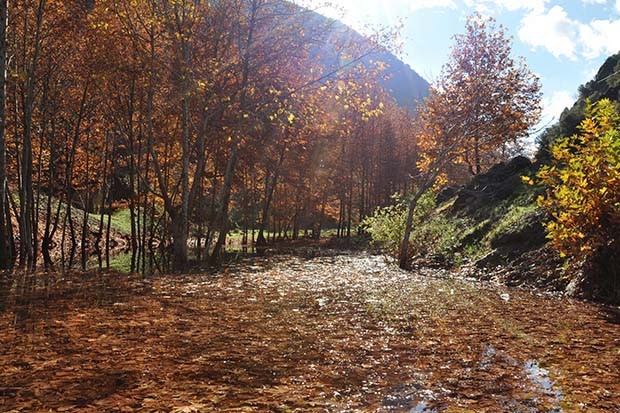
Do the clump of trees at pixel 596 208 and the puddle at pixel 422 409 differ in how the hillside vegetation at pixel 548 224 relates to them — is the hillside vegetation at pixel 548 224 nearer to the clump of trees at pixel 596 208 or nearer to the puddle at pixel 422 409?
the clump of trees at pixel 596 208

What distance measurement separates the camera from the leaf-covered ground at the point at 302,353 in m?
3.90

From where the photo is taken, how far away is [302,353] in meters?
5.35

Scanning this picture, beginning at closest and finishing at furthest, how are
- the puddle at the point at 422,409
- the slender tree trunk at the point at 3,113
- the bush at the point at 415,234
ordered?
the puddle at the point at 422,409 → the slender tree trunk at the point at 3,113 → the bush at the point at 415,234

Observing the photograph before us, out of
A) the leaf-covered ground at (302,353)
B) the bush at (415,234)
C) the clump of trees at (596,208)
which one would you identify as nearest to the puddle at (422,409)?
the leaf-covered ground at (302,353)

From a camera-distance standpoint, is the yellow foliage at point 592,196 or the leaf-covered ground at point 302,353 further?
the yellow foliage at point 592,196

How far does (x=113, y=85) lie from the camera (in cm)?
1989

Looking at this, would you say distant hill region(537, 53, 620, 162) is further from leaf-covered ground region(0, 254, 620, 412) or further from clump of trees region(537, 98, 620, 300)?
leaf-covered ground region(0, 254, 620, 412)

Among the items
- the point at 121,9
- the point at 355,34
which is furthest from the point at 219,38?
the point at 355,34

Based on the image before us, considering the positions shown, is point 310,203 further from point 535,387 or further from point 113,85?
point 535,387

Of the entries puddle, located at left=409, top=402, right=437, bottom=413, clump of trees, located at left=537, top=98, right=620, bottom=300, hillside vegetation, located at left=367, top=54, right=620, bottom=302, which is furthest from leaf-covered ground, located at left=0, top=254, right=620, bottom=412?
hillside vegetation, located at left=367, top=54, right=620, bottom=302

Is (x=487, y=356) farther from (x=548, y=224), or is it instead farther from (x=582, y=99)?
(x=582, y=99)

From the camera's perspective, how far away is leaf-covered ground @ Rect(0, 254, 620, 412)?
12.8 feet

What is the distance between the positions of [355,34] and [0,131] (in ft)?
38.0

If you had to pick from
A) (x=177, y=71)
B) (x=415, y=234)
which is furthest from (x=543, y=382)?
(x=415, y=234)
